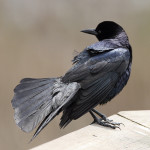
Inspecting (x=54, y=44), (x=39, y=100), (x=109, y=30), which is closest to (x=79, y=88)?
(x=39, y=100)

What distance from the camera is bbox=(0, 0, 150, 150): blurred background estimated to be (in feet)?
19.0

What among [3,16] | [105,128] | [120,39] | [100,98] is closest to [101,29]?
[120,39]

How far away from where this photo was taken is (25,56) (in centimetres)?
607

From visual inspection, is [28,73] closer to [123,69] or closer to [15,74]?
[15,74]

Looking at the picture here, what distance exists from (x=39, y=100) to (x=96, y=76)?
0.45 m

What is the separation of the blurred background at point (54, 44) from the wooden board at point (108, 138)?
1.71m

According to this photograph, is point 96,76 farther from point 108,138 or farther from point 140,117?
point 108,138

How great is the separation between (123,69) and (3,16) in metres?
2.74

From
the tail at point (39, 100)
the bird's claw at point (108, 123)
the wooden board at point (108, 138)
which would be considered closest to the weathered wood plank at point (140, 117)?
the wooden board at point (108, 138)

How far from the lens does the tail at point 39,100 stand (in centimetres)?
379

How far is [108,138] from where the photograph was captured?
362cm

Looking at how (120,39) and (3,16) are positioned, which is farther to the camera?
(3,16)

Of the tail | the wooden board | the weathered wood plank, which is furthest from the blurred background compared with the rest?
the wooden board

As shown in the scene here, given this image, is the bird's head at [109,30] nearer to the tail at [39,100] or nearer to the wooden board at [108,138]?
the tail at [39,100]
